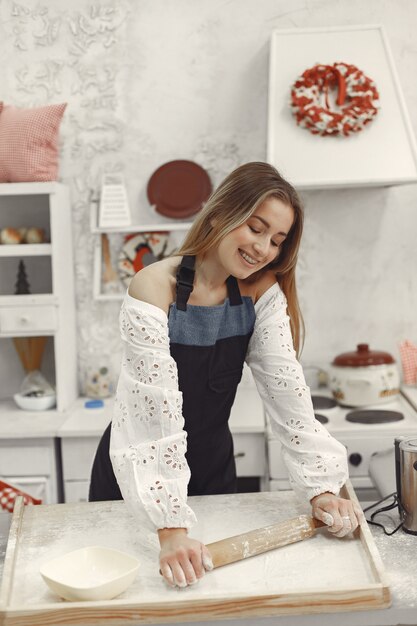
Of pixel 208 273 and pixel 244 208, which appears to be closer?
pixel 244 208

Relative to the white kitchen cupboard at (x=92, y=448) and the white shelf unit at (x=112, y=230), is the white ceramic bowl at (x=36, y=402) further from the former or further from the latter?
the white shelf unit at (x=112, y=230)

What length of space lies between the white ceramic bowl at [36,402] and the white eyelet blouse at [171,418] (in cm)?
140

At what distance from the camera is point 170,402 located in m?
1.47

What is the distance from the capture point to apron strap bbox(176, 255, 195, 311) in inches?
64.9

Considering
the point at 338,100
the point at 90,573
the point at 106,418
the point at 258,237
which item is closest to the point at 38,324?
the point at 106,418

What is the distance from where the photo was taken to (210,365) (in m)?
1.75

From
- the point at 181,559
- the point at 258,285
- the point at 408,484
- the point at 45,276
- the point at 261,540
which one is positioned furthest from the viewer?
the point at 45,276

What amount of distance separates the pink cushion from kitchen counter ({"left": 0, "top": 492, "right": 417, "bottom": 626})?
Result: 62.0 inches

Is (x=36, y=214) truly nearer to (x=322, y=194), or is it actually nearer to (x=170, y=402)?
(x=322, y=194)

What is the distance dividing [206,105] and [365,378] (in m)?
1.26

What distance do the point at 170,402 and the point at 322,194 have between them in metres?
1.79

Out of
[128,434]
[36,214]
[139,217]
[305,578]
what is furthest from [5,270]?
[305,578]

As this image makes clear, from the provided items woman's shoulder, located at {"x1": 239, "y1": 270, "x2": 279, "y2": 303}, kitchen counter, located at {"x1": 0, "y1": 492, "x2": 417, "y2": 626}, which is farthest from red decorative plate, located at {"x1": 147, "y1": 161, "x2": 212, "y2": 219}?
kitchen counter, located at {"x1": 0, "y1": 492, "x2": 417, "y2": 626}

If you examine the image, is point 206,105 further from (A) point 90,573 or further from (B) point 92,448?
(A) point 90,573
